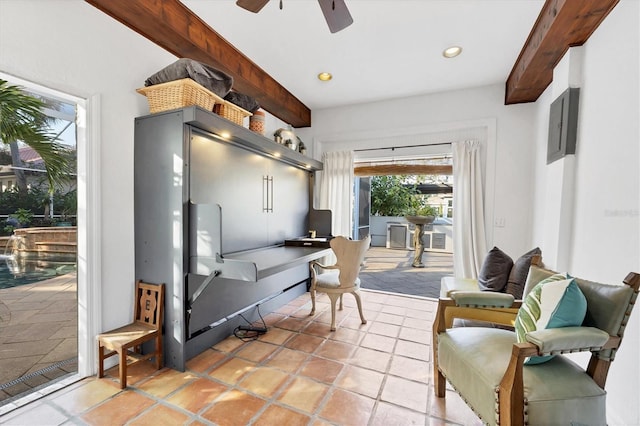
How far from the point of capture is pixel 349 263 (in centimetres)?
267

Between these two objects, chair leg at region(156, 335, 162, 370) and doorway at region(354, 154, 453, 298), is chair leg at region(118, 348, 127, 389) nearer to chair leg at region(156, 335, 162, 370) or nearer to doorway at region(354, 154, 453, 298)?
chair leg at region(156, 335, 162, 370)

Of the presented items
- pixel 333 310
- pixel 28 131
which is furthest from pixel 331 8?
pixel 333 310

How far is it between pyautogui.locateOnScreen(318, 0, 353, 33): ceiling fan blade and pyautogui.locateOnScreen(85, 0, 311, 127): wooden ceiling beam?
3.77 ft

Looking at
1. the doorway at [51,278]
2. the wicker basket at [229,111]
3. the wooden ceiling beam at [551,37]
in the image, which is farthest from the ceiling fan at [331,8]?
the wooden ceiling beam at [551,37]

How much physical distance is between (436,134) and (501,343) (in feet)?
9.00

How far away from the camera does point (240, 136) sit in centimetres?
232

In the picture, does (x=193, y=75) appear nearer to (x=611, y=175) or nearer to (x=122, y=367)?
(x=122, y=367)

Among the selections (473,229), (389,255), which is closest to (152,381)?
(473,229)

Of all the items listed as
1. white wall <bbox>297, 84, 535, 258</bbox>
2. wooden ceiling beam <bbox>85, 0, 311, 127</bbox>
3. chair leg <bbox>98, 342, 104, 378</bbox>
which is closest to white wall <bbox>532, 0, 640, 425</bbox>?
white wall <bbox>297, 84, 535, 258</bbox>

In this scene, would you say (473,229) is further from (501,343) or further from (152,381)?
(152,381)

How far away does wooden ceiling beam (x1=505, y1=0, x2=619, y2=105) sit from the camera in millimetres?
1680

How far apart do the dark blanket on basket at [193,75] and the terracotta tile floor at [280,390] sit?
6.66 ft

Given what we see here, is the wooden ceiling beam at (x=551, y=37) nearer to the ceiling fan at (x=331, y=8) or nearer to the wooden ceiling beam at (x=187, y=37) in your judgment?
the ceiling fan at (x=331, y=8)

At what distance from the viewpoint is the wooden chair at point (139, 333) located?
1.73 meters
